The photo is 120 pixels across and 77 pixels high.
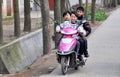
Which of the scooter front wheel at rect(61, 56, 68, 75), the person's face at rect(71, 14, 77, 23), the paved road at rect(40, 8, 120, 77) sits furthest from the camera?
the person's face at rect(71, 14, 77, 23)

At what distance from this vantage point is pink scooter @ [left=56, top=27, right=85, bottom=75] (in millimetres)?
10508

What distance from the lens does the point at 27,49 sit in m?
15.0

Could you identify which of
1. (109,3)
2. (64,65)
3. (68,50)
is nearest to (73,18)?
(68,50)

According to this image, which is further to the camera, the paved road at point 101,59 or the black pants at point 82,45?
the black pants at point 82,45

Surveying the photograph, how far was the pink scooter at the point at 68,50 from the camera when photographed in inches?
414

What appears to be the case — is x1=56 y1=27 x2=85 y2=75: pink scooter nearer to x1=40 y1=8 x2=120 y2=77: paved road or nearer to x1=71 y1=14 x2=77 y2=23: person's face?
x1=40 y1=8 x2=120 y2=77: paved road

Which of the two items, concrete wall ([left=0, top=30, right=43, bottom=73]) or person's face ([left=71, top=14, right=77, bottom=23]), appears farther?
concrete wall ([left=0, top=30, right=43, bottom=73])

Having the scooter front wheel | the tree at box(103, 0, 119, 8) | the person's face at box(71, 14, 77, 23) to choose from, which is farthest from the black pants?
the tree at box(103, 0, 119, 8)

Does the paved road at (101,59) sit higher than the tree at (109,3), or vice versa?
the tree at (109,3)

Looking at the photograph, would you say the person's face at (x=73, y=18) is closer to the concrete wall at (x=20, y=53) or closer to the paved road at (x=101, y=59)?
the paved road at (x=101, y=59)

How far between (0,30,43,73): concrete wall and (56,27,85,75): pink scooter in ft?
7.29

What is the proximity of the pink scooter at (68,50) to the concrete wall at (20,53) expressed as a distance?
222cm

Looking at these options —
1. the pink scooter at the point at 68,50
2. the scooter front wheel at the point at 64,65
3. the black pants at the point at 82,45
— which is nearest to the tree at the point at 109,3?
the black pants at the point at 82,45

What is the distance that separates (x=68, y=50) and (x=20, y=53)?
3.64 meters
